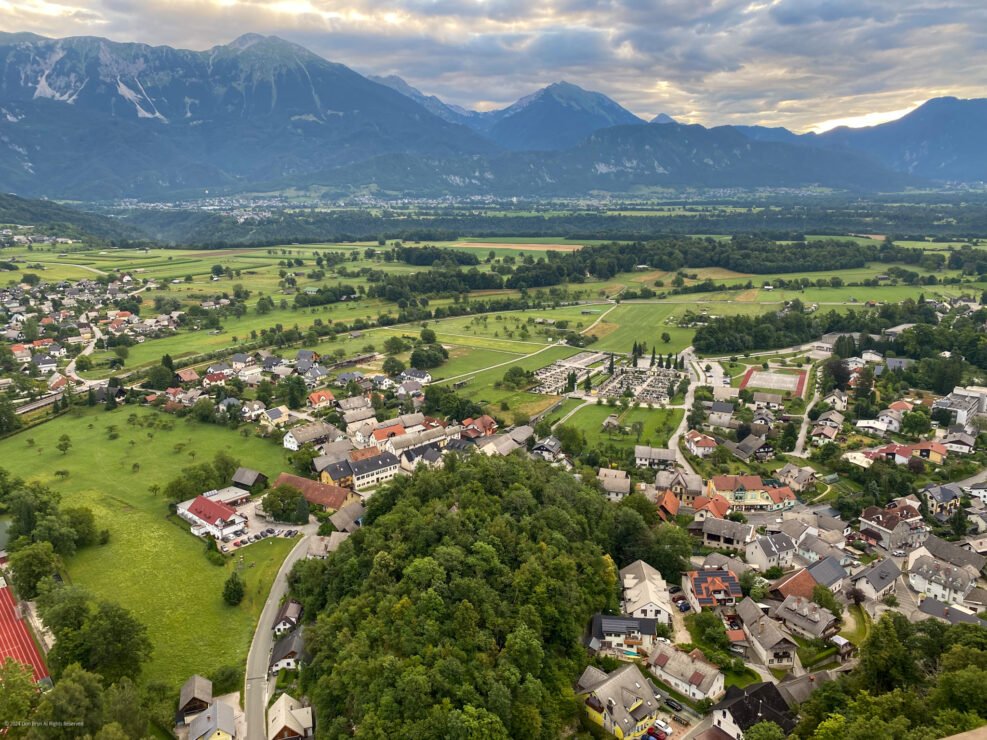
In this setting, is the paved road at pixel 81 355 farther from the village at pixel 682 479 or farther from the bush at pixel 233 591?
the bush at pixel 233 591

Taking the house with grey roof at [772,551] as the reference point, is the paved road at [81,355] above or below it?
below

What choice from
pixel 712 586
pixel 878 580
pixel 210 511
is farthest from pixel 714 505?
pixel 210 511

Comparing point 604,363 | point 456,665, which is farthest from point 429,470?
point 604,363

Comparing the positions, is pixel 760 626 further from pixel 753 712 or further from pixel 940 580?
pixel 940 580

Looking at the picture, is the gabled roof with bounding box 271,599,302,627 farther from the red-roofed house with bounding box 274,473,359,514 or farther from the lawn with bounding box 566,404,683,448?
the lawn with bounding box 566,404,683,448

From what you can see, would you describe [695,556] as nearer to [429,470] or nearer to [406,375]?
[429,470]

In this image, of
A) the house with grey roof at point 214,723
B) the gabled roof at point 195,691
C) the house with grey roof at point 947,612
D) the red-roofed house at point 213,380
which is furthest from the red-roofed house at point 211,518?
the house with grey roof at point 947,612
